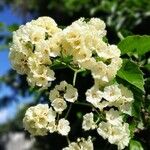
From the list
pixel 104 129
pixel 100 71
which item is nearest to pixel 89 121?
pixel 104 129

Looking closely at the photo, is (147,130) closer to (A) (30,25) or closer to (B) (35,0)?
(A) (30,25)

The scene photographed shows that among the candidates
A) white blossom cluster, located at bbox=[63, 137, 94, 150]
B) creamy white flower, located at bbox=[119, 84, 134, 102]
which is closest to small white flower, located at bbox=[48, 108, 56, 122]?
white blossom cluster, located at bbox=[63, 137, 94, 150]

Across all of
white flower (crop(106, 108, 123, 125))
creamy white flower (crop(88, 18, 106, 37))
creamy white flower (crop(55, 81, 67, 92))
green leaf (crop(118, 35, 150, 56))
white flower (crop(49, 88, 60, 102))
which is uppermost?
creamy white flower (crop(88, 18, 106, 37))

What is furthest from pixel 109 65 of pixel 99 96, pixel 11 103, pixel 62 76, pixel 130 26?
pixel 11 103

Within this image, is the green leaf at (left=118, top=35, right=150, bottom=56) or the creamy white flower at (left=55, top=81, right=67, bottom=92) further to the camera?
the green leaf at (left=118, top=35, right=150, bottom=56)

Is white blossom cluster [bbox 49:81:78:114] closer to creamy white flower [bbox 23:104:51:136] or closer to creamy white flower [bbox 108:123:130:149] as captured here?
creamy white flower [bbox 23:104:51:136]

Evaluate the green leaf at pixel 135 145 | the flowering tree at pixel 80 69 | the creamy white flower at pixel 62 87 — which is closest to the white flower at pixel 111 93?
the flowering tree at pixel 80 69

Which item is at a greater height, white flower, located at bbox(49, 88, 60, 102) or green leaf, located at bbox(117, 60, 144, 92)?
white flower, located at bbox(49, 88, 60, 102)
